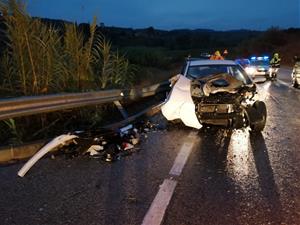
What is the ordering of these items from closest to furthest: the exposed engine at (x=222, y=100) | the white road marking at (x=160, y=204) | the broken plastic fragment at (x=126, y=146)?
the white road marking at (x=160, y=204) → the broken plastic fragment at (x=126, y=146) → the exposed engine at (x=222, y=100)

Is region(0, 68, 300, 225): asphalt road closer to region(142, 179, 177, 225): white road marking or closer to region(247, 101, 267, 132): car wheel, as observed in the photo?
region(142, 179, 177, 225): white road marking

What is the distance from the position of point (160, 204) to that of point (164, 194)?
354 millimetres

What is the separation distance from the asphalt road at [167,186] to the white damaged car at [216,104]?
1.02m

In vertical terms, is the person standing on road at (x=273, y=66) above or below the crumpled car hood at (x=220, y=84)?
below

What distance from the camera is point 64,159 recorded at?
7.05 metres

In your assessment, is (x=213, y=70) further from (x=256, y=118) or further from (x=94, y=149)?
(x=94, y=149)

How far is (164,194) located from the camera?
5.32 m

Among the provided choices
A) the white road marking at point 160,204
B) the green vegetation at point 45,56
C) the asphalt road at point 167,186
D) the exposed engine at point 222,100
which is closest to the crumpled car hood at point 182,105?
the exposed engine at point 222,100

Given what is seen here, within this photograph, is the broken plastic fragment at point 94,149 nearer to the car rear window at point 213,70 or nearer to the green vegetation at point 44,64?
the green vegetation at point 44,64

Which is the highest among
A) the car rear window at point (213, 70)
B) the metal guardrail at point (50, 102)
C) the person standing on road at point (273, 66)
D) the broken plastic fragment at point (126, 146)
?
the car rear window at point (213, 70)

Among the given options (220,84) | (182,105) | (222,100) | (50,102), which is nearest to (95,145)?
(50,102)

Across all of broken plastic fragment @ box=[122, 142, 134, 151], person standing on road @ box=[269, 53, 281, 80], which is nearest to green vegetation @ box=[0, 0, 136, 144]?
broken plastic fragment @ box=[122, 142, 134, 151]

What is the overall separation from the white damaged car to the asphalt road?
3.36 ft

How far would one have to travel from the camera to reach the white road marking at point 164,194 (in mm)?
4551
